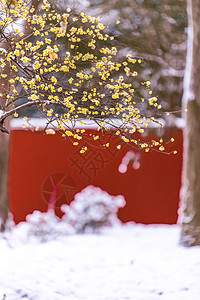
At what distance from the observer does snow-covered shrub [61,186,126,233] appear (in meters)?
11.2

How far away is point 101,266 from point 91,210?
2.48 m

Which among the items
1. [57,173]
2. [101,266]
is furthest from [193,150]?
[57,173]

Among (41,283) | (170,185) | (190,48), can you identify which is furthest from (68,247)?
(190,48)

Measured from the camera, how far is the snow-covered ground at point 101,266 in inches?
286

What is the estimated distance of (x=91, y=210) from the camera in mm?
11211

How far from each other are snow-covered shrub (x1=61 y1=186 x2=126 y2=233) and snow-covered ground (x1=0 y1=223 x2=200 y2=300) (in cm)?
26

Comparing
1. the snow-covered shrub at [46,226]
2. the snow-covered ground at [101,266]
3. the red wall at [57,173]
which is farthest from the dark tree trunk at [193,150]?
the snow-covered shrub at [46,226]

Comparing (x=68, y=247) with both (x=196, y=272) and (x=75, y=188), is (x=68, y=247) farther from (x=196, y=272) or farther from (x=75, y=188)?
(x=196, y=272)

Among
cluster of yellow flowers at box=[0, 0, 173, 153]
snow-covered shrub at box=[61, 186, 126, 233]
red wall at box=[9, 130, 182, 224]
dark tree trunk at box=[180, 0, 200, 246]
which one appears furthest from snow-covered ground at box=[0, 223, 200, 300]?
cluster of yellow flowers at box=[0, 0, 173, 153]

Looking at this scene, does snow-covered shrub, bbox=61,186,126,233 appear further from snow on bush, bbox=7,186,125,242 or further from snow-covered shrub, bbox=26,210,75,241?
snow-covered shrub, bbox=26,210,75,241

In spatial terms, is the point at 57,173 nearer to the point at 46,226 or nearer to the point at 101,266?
the point at 46,226

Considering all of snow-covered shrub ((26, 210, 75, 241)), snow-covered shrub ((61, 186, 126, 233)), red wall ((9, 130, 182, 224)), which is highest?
red wall ((9, 130, 182, 224))

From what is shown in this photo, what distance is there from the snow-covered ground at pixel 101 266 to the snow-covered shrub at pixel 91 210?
0.26 metres

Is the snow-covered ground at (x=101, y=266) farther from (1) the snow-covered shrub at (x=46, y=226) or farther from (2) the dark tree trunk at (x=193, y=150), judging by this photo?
(2) the dark tree trunk at (x=193, y=150)
